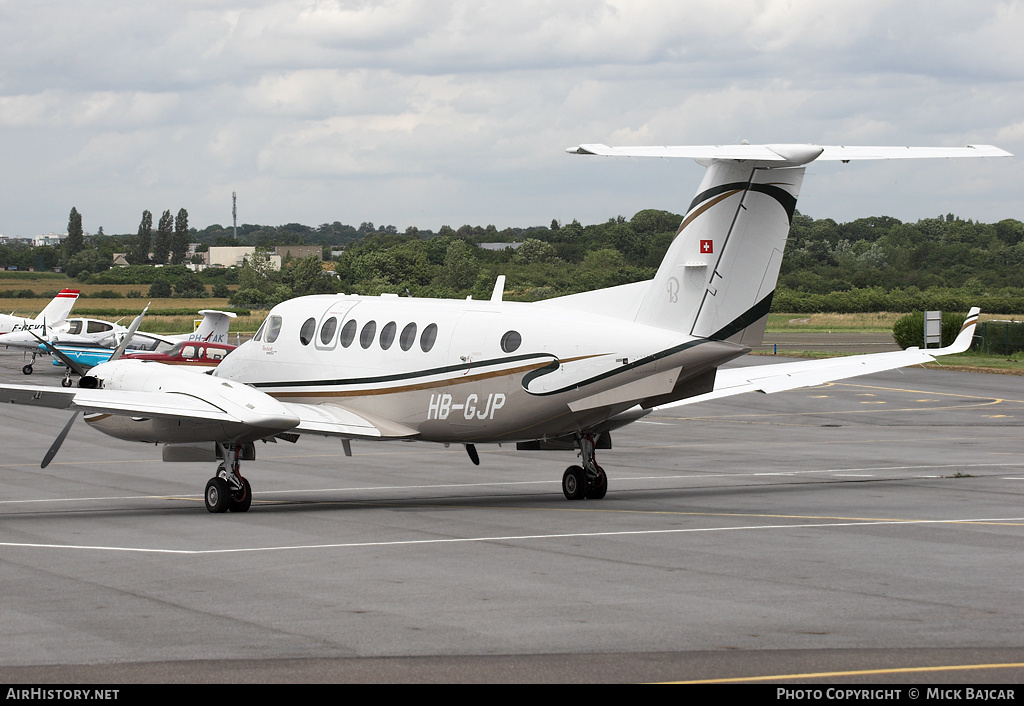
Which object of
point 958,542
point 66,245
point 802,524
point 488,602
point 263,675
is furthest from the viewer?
point 66,245

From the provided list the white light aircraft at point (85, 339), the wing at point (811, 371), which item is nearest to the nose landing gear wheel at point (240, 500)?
the wing at point (811, 371)

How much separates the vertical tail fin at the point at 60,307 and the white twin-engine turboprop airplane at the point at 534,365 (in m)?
46.3

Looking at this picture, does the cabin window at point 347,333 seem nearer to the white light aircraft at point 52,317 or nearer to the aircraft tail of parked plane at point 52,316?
the white light aircraft at point 52,317

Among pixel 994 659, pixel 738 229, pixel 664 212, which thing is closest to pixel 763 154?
pixel 738 229

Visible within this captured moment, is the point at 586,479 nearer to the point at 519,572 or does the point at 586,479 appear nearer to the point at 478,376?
the point at 478,376

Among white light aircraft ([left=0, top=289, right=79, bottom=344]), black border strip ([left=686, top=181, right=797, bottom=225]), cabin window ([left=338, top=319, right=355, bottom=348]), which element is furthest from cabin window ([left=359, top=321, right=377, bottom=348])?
white light aircraft ([left=0, top=289, right=79, bottom=344])

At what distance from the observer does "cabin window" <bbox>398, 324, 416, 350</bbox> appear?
18.6 metres

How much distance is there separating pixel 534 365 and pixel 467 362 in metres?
1.24

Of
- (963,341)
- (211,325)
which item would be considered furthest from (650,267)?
(963,341)

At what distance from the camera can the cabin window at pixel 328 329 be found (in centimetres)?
1969

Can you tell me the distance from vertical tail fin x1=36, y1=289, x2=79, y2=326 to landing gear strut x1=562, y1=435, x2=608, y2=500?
163 feet

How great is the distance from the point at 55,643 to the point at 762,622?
584 centimetres

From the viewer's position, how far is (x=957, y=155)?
1595 cm

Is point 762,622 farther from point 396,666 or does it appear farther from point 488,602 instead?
point 396,666
